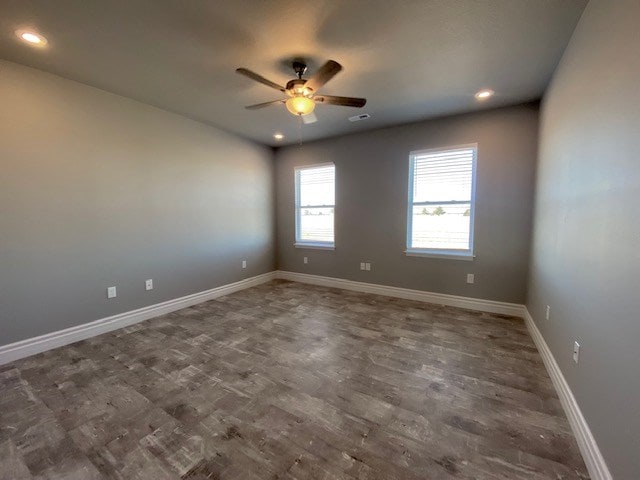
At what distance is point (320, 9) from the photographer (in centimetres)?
175

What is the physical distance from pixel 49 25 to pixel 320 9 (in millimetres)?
1904

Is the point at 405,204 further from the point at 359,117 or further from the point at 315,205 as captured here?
the point at 315,205

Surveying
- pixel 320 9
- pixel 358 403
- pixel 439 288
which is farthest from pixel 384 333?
pixel 320 9

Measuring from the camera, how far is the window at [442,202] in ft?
11.9

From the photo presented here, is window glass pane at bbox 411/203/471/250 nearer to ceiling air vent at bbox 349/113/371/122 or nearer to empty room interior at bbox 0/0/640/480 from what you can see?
empty room interior at bbox 0/0/640/480

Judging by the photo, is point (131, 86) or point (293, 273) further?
point (293, 273)

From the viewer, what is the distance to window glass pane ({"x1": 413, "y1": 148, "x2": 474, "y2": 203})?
11.9 feet

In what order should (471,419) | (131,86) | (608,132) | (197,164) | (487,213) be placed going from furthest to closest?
1. (197,164)
2. (487,213)
3. (131,86)
4. (471,419)
5. (608,132)

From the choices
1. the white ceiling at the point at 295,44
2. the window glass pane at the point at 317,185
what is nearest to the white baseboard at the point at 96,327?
the window glass pane at the point at 317,185

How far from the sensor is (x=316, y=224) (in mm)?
4992

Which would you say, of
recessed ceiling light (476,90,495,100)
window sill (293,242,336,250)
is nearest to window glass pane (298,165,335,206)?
window sill (293,242,336,250)

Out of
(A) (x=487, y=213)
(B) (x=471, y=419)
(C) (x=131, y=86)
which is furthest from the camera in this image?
(A) (x=487, y=213)

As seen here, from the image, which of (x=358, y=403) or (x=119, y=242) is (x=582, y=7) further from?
(x=119, y=242)

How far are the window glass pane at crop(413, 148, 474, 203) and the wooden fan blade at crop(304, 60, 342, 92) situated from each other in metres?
2.25
